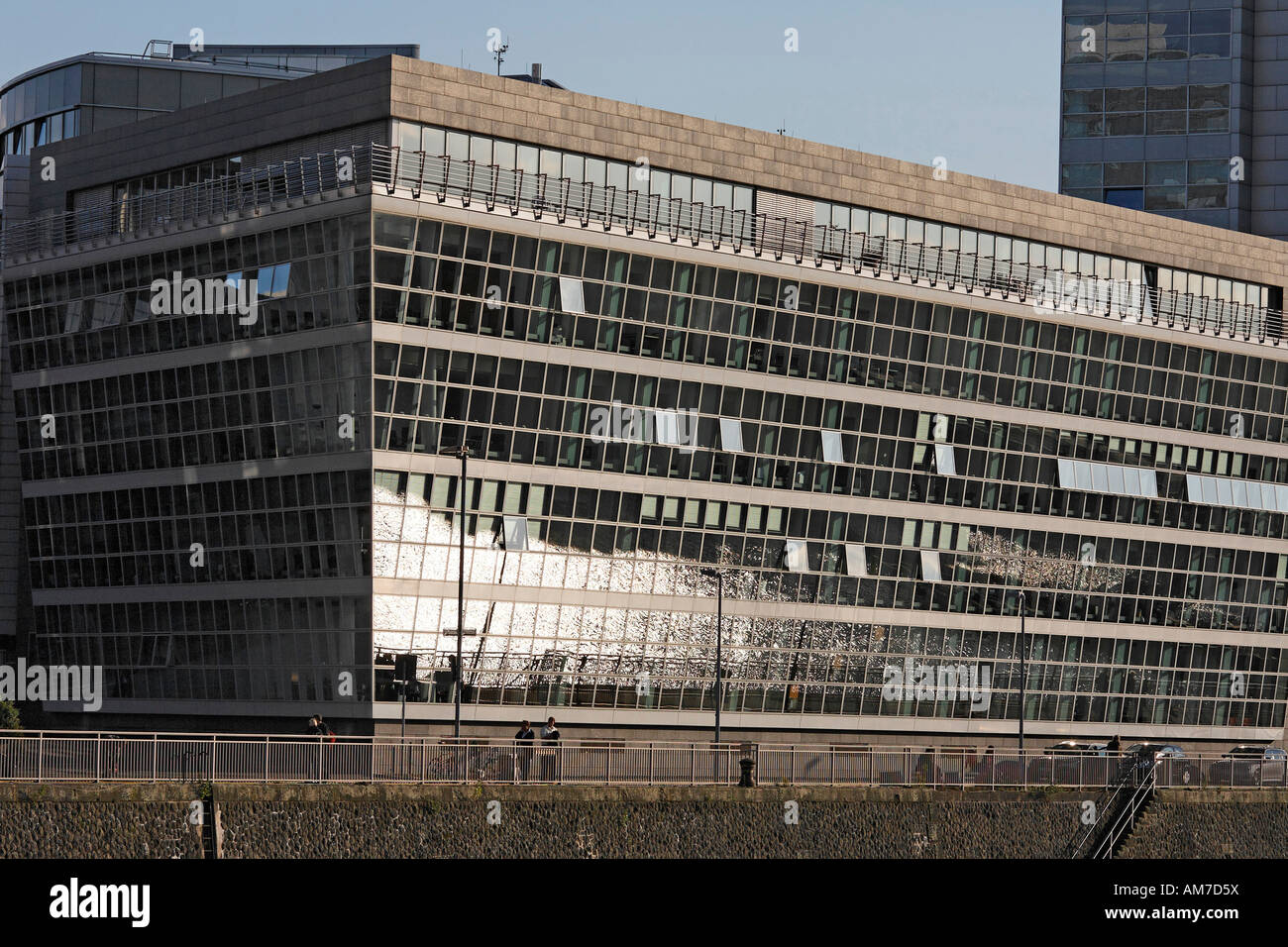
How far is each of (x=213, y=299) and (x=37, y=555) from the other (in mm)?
14120

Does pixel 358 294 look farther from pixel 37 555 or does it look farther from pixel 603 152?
pixel 37 555

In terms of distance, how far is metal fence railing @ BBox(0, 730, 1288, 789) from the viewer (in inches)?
1598

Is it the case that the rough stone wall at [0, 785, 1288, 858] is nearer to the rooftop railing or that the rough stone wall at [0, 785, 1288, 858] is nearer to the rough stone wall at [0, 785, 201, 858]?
the rough stone wall at [0, 785, 201, 858]

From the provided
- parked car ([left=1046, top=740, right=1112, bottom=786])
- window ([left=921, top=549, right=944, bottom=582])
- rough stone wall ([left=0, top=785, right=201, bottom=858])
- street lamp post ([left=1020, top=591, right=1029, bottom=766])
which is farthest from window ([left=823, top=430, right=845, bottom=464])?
rough stone wall ([left=0, top=785, right=201, bottom=858])

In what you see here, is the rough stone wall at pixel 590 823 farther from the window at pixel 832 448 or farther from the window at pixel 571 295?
the window at pixel 571 295

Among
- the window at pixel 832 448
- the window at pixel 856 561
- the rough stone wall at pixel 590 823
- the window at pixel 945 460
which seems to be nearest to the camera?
the rough stone wall at pixel 590 823

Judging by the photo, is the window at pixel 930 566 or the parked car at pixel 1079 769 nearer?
the parked car at pixel 1079 769

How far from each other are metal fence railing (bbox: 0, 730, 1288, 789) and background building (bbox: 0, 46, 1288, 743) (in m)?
13.2

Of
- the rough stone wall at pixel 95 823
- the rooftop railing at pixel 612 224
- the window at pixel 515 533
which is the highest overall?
the rooftop railing at pixel 612 224

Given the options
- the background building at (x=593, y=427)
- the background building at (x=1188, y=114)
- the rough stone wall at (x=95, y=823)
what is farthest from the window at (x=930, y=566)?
the background building at (x=1188, y=114)

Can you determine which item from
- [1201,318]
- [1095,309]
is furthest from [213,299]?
[1201,318]

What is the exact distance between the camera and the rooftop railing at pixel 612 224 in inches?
2478

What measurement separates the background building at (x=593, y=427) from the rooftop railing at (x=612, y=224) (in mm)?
→ 180

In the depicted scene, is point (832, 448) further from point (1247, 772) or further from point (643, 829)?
point (643, 829)
